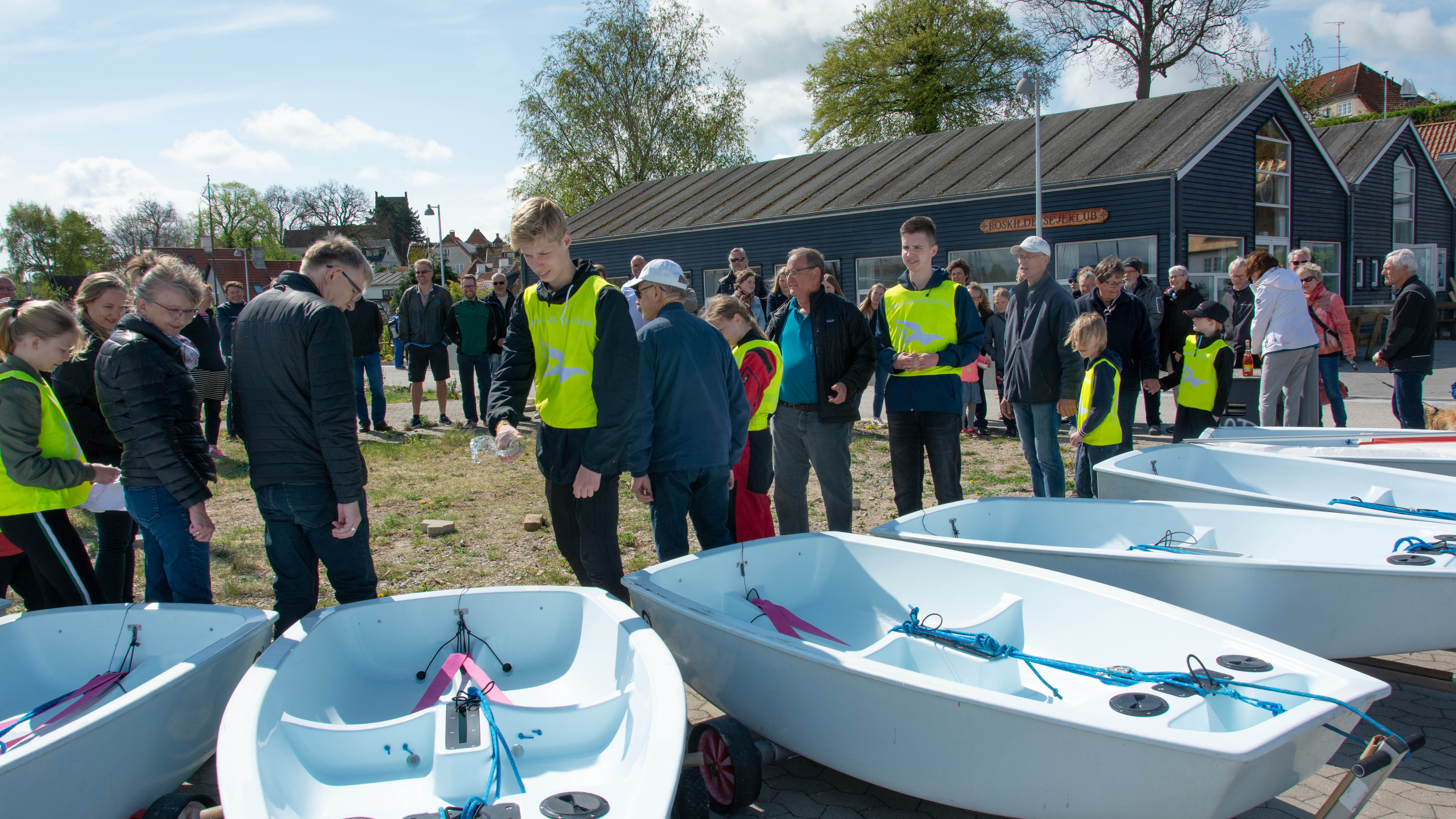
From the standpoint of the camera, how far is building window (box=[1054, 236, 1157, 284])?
1588cm

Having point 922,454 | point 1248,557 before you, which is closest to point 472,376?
point 922,454

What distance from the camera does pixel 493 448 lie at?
3383 mm

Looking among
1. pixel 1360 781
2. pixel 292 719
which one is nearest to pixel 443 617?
pixel 292 719

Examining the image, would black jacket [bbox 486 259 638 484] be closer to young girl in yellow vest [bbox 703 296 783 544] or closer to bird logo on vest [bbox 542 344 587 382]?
bird logo on vest [bbox 542 344 587 382]

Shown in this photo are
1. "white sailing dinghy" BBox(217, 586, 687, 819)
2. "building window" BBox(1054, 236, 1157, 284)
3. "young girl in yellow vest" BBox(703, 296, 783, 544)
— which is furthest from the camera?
"building window" BBox(1054, 236, 1157, 284)

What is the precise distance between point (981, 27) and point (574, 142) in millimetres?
16421

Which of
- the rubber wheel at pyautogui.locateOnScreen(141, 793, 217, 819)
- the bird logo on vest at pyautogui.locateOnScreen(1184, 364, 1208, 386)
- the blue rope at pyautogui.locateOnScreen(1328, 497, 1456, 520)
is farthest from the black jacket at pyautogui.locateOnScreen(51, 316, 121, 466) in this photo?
the bird logo on vest at pyautogui.locateOnScreen(1184, 364, 1208, 386)

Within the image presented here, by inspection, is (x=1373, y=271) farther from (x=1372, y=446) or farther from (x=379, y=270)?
(x=379, y=270)

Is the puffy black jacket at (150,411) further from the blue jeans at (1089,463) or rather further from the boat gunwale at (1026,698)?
the blue jeans at (1089,463)

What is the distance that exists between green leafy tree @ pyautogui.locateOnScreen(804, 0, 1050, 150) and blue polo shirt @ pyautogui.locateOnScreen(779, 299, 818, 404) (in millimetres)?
31694

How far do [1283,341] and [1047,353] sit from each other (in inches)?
118

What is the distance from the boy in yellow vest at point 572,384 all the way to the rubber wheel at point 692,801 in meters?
0.98

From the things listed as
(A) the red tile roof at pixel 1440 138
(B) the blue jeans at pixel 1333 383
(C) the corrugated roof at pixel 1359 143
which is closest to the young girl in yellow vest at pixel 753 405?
(B) the blue jeans at pixel 1333 383

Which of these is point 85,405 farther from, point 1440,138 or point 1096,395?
point 1440,138
